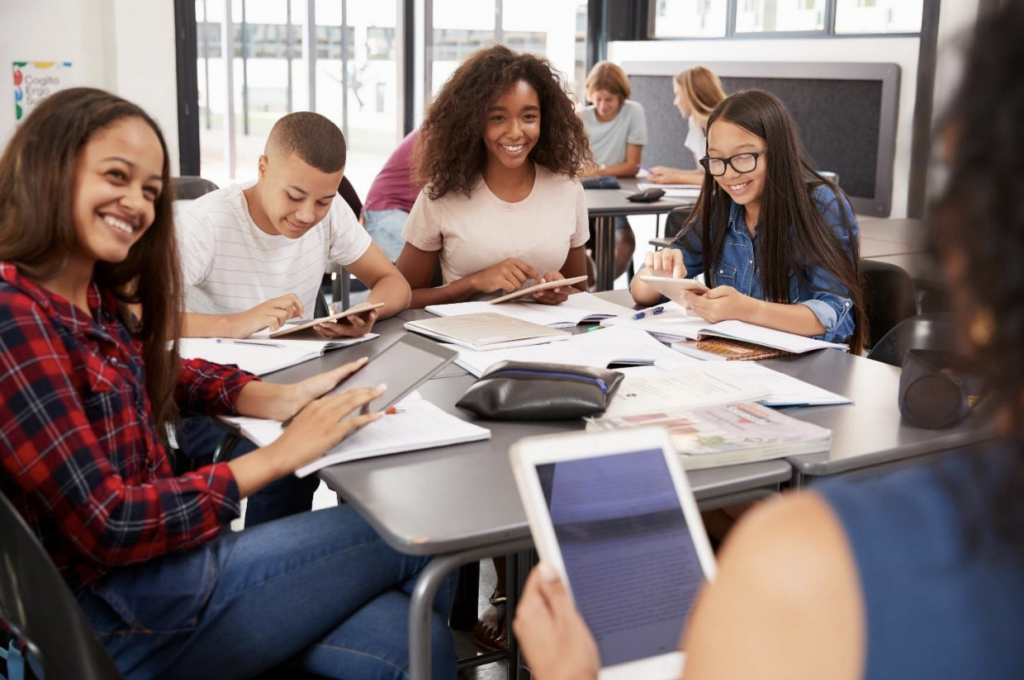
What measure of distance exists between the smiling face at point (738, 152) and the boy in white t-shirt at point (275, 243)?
2.45 feet

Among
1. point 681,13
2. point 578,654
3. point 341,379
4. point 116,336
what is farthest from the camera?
point 681,13

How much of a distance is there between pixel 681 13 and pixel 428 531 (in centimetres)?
559

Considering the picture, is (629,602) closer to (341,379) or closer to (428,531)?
(428,531)

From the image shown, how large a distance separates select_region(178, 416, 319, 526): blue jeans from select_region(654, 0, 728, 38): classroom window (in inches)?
181

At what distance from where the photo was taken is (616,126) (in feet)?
18.1

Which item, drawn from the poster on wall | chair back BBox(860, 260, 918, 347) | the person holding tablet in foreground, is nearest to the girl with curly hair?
chair back BBox(860, 260, 918, 347)

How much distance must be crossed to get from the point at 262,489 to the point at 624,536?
1192 millimetres

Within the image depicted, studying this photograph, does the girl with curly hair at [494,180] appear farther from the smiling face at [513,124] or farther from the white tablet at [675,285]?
the white tablet at [675,285]

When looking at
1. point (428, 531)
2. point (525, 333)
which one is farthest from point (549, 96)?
point (428, 531)

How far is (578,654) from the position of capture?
2.94ft

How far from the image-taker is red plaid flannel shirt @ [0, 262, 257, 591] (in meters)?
1.20

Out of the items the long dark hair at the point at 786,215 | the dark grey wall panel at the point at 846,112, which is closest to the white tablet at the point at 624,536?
the long dark hair at the point at 786,215

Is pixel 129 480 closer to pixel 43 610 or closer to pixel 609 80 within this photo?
pixel 43 610

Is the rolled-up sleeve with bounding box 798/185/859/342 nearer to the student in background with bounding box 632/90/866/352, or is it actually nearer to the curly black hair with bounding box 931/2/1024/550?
the student in background with bounding box 632/90/866/352
